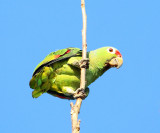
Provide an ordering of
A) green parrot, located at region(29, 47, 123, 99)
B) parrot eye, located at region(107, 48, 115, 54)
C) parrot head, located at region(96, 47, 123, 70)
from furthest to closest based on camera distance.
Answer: parrot eye, located at region(107, 48, 115, 54)
parrot head, located at region(96, 47, 123, 70)
green parrot, located at region(29, 47, 123, 99)

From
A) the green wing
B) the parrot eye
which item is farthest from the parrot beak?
the green wing

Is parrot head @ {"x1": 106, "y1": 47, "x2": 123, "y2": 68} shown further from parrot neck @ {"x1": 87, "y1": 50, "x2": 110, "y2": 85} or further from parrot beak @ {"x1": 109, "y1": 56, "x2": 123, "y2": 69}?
parrot neck @ {"x1": 87, "y1": 50, "x2": 110, "y2": 85}

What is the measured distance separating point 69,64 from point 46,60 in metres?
0.53

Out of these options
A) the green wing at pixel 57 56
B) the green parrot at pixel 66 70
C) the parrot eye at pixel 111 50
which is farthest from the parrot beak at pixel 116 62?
the green wing at pixel 57 56

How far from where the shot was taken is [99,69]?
A: 7.84m

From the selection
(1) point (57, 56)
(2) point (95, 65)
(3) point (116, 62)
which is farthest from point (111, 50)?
(1) point (57, 56)

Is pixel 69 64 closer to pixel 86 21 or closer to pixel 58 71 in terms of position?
pixel 58 71

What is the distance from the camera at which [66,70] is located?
24.9 feet

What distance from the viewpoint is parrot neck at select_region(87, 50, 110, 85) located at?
7.73 metres

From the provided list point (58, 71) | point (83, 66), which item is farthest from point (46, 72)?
point (83, 66)

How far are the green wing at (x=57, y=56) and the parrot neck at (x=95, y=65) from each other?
0.35 m

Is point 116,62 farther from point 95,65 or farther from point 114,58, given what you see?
point 95,65

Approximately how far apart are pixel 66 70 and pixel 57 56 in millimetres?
374

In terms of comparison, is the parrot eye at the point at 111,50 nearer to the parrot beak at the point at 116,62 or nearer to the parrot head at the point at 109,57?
the parrot head at the point at 109,57
